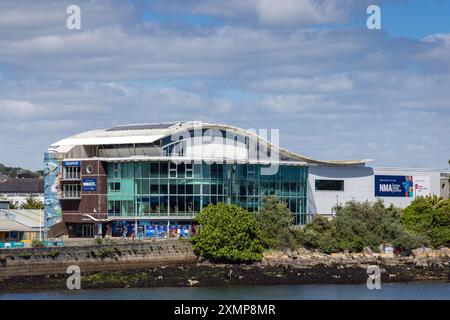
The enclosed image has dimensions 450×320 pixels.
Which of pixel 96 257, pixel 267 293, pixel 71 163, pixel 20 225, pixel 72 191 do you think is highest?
pixel 71 163

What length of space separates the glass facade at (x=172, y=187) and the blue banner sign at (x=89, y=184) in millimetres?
1388

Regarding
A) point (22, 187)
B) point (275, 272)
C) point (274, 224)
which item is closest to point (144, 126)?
point (274, 224)

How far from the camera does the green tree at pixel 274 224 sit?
79269 mm

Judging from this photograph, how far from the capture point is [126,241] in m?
76.7

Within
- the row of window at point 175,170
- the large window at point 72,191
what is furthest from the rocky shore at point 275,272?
the large window at point 72,191

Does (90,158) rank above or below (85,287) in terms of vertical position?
above

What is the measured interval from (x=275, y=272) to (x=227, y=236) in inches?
221

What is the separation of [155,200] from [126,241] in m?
6.89

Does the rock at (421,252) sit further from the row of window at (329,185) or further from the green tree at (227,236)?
the green tree at (227,236)

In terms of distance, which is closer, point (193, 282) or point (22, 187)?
point (193, 282)

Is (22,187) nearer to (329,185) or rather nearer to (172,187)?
(329,185)

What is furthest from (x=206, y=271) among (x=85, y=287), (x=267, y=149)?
(x=267, y=149)

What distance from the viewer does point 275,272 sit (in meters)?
71.2

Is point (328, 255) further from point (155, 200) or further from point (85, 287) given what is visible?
point (85, 287)
